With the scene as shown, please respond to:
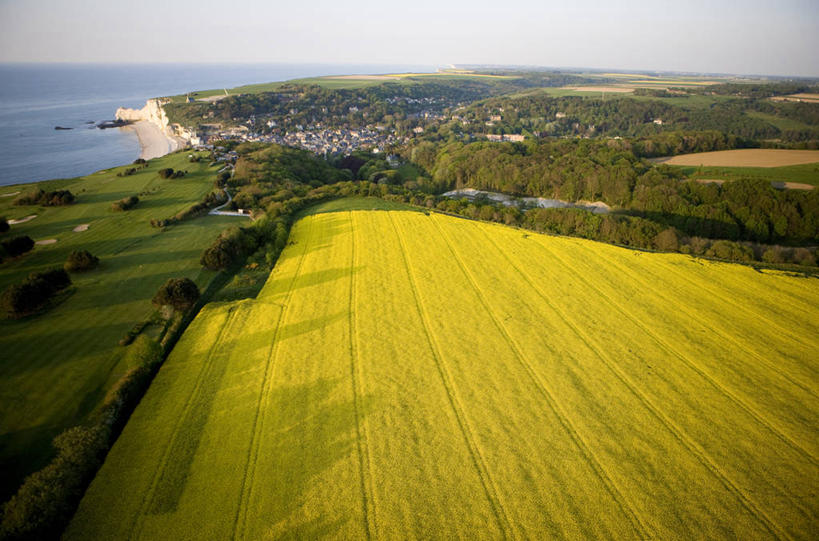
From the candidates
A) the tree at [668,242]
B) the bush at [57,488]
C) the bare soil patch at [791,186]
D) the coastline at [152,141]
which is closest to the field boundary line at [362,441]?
the bush at [57,488]

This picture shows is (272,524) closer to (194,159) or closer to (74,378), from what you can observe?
(74,378)

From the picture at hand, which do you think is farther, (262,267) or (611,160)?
(611,160)

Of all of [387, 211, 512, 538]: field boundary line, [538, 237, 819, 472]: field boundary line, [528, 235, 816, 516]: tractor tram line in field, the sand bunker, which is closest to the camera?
[387, 211, 512, 538]: field boundary line

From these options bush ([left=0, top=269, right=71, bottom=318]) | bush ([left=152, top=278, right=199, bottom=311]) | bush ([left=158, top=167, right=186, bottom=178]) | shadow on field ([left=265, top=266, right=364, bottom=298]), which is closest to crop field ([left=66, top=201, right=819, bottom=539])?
shadow on field ([left=265, top=266, right=364, bottom=298])

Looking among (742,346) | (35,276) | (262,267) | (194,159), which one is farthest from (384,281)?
(194,159)

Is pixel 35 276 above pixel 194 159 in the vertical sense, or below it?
below

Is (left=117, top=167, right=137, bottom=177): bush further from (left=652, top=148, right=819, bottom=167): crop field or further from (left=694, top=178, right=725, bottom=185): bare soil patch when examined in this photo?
(left=652, top=148, right=819, bottom=167): crop field

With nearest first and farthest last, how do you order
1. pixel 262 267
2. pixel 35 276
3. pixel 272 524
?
pixel 272 524
pixel 35 276
pixel 262 267

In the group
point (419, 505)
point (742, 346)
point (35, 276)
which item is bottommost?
point (419, 505)
